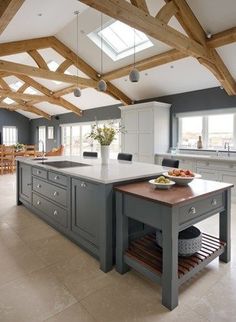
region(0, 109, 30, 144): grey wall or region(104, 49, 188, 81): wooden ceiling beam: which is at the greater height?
region(104, 49, 188, 81): wooden ceiling beam

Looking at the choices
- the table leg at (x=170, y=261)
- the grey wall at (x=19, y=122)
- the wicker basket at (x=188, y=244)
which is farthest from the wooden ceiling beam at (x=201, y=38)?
the grey wall at (x=19, y=122)

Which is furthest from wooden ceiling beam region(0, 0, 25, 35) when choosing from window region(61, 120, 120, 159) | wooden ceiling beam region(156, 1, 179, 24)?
window region(61, 120, 120, 159)

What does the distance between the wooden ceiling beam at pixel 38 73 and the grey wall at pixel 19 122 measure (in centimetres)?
756

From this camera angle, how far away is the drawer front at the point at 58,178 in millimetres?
2735

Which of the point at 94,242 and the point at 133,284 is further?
the point at 94,242

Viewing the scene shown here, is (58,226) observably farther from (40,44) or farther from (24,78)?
(24,78)

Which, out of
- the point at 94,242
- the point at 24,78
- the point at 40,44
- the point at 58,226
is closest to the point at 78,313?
the point at 94,242

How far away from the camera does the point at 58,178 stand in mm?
2863

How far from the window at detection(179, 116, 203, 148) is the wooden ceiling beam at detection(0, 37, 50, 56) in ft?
12.6

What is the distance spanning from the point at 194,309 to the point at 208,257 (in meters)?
0.48

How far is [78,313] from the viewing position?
5.41ft

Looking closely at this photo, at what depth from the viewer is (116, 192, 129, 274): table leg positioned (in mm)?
2083

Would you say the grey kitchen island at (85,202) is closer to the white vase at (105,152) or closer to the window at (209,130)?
the white vase at (105,152)

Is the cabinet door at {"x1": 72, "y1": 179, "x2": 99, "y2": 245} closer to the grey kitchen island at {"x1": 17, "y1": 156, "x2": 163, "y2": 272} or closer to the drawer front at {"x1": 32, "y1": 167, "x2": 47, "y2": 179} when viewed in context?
the grey kitchen island at {"x1": 17, "y1": 156, "x2": 163, "y2": 272}
